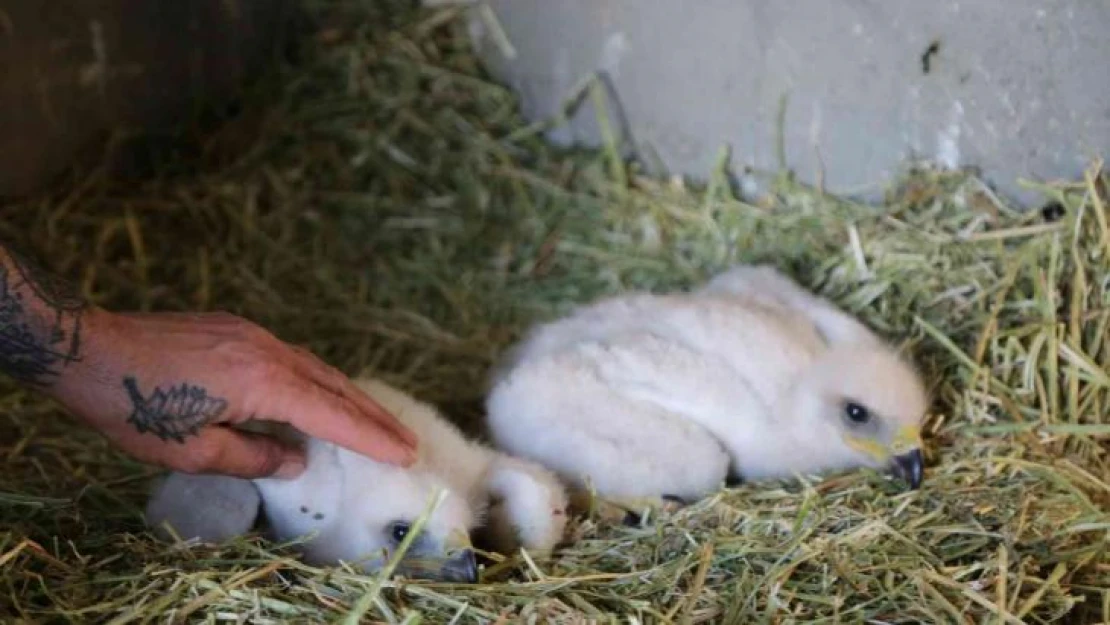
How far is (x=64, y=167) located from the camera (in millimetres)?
4344

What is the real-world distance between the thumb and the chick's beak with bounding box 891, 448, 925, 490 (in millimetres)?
1281

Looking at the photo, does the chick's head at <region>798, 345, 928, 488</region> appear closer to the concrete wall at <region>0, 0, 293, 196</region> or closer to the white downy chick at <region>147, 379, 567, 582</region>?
the white downy chick at <region>147, 379, 567, 582</region>

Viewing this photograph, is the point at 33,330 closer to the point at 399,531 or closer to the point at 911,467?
the point at 399,531

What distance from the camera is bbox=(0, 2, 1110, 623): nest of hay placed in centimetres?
275

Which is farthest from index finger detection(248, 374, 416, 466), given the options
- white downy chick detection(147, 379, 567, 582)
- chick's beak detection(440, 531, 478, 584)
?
chick's beak detection(440, 531, 478, 584)

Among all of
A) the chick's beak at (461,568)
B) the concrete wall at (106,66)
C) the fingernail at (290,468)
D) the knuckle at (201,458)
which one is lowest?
the chick's beak at (461,568)

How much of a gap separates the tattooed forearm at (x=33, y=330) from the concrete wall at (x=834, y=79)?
1978mm

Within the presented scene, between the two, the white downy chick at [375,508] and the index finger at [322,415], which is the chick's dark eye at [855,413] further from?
the index finger at [322,415]

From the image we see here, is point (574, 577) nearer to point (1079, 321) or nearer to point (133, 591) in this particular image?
point (133, 591)

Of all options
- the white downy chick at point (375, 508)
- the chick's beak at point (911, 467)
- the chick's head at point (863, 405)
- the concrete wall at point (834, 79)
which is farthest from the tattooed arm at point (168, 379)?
the concrete wall at point (834, 79)

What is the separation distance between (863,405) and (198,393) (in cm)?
144

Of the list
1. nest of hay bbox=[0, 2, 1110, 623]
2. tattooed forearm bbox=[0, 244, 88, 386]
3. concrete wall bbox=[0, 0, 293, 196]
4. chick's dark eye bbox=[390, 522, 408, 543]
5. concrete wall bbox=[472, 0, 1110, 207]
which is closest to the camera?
nest of hay bbox=[0, 2, 1110, 623]

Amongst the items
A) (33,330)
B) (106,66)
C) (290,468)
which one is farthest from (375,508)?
(106,66)

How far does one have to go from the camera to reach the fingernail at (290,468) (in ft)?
9.78
